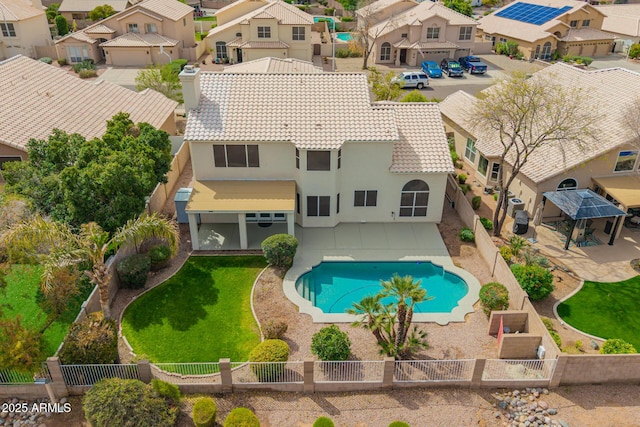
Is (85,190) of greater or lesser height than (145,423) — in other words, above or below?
above

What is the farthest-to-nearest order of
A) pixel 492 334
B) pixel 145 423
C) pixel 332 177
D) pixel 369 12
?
pixel 369 12, pixel 332 177, pixel 492 334, pixel 145 423

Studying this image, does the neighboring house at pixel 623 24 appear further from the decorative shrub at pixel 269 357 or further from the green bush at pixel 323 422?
the green bush at pixel 323 422

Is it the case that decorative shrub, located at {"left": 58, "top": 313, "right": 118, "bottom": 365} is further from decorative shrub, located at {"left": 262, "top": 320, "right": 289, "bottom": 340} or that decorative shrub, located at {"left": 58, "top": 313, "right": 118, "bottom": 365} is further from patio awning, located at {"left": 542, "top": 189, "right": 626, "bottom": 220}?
patio awning, located at {"left": 542, "top": 189, "right": 626, "bottom": 220}

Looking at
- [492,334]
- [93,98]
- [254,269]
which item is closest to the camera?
[492,334]

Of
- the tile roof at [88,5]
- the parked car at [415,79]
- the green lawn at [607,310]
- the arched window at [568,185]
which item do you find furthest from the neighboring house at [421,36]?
the green lawn at [607,310]

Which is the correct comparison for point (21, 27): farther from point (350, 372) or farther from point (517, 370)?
point (517, 370)

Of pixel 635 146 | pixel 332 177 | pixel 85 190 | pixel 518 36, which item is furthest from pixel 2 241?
pixel 518 36

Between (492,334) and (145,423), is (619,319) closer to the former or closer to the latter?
(492,334)
